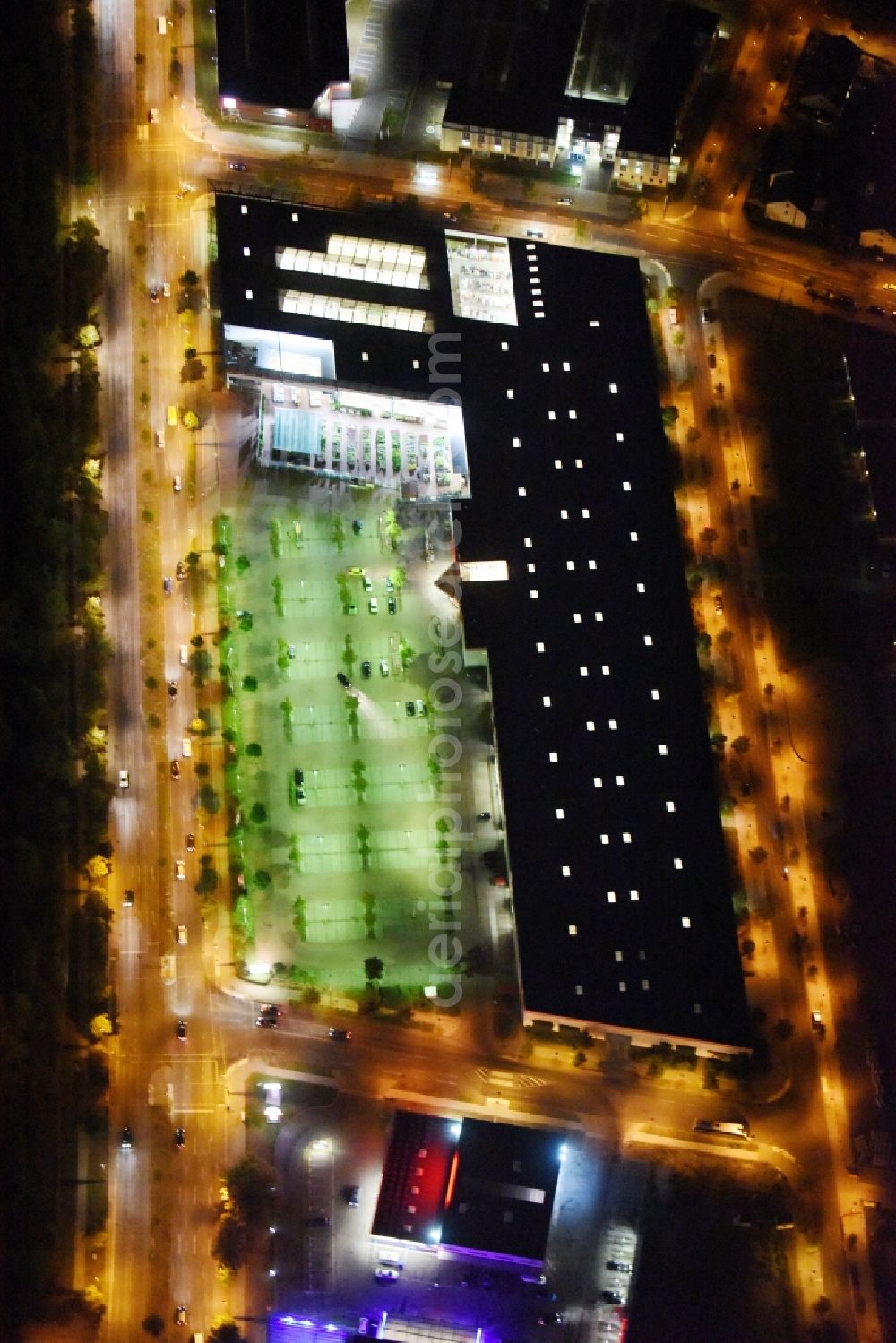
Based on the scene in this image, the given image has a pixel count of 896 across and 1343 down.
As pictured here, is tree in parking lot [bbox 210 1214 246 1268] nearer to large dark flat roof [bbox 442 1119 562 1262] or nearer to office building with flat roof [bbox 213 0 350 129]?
large dark flat roof [bbox 442 1119 562 1262]

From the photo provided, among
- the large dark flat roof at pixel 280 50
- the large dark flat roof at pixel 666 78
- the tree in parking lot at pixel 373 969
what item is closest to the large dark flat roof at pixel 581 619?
the tree in parking lot at pixel 373 969

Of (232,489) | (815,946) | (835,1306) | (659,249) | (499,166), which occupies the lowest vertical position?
(835,1306)

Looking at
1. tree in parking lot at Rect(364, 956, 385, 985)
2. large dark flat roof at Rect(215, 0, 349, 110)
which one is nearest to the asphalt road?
tree in parking lot at Rect(364, 956, 385, 985)

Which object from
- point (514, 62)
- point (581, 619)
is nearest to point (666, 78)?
point (514, 62)

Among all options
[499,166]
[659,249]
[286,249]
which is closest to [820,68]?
[659,249]

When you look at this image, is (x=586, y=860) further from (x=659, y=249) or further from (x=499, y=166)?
(x=499, y=166)

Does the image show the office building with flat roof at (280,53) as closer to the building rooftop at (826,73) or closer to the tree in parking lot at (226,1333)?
the building rooftop at (826,73)
